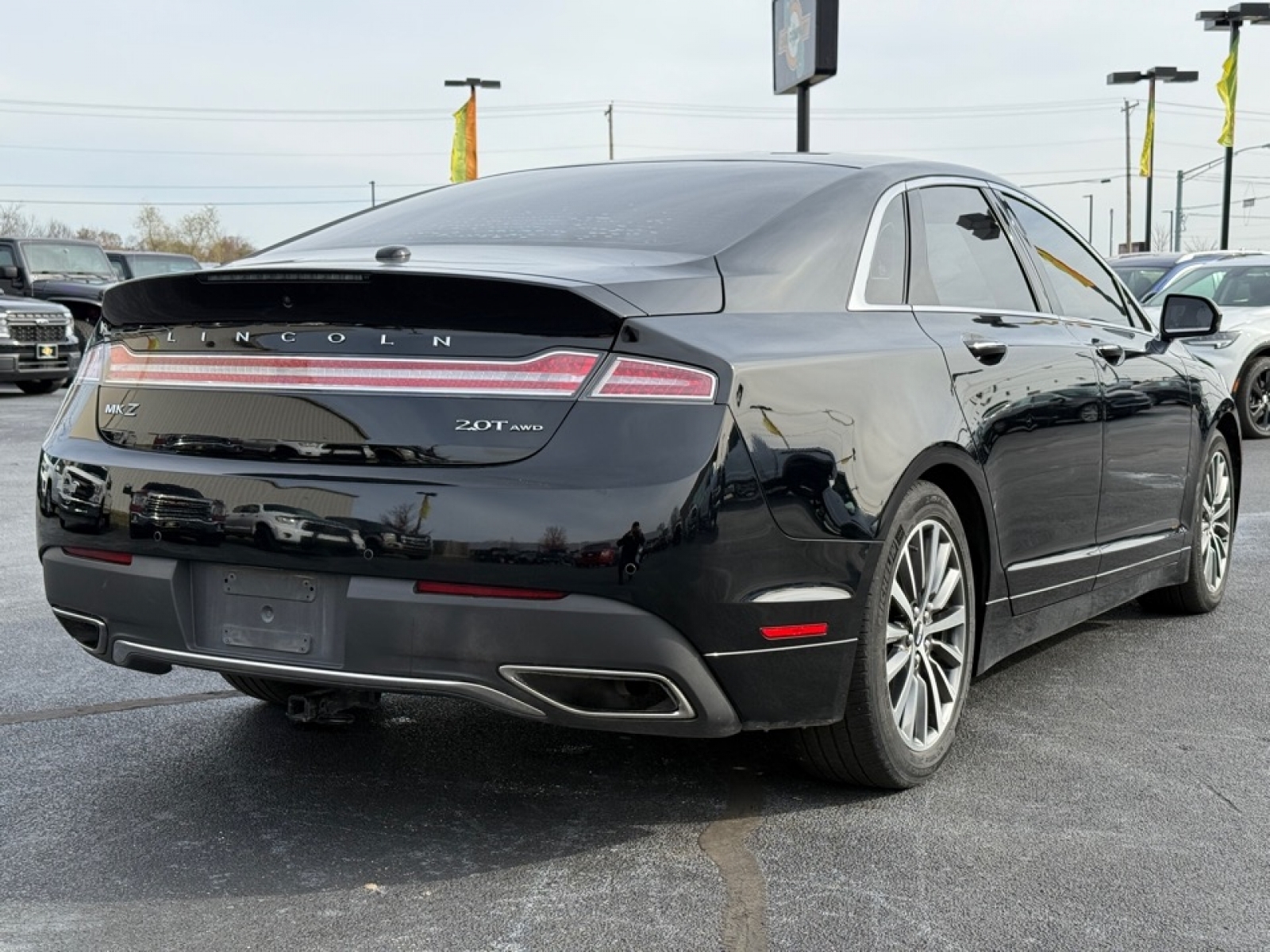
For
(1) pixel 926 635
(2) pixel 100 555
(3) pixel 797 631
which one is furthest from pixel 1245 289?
(2) pixel 100 555

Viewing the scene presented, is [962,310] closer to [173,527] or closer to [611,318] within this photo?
[611,318]

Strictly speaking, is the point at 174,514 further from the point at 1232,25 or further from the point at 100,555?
the point at 1232,25

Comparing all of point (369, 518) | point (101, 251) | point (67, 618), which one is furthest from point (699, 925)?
point (101, 251)

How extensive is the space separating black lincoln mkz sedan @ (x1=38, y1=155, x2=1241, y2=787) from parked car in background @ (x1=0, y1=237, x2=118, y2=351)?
18.8 meters

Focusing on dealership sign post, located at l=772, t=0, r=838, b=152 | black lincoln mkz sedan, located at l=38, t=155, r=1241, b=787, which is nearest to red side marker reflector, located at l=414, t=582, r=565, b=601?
black lincoln mkz sedan, located at l=38, t=155, r=1241, b=787

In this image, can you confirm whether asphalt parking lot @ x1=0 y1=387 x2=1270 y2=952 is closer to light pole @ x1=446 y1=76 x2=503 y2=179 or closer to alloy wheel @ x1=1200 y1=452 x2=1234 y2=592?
alloy wheel @ x1=1200 y1=452 x2=1234 y2=592

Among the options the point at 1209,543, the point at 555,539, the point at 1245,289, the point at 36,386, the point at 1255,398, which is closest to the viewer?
the point at 555,539

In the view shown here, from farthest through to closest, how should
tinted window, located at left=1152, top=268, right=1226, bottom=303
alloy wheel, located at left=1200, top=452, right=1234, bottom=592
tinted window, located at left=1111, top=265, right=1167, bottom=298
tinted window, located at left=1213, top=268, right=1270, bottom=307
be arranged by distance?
tinted window, located at left=1111, top=265, right=1167, bottom=298
tinted window, located at left=1152, top=268, right=1226, bottom=303
tinted window, located at left=1213, top=268, right=1270, bottom=307
alloy wheel, located at left=1200, top=452, right=1234, bottom=592

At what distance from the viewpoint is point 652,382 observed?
3.03 metres

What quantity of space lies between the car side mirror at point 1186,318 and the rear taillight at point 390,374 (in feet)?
10.4

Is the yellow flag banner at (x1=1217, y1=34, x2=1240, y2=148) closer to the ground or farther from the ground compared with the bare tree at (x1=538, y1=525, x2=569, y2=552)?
farther from the ground

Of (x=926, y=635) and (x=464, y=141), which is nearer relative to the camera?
(x=926, y=635)

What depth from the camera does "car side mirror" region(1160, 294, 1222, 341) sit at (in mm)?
5441

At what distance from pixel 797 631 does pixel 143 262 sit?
23.7 meters
